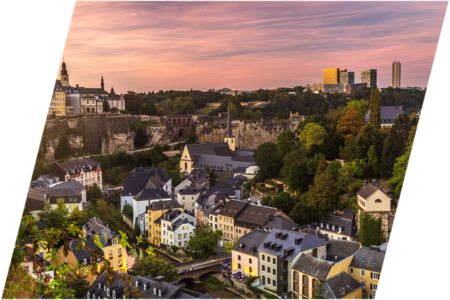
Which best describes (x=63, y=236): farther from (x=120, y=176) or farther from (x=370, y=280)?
(x=120, y=176)

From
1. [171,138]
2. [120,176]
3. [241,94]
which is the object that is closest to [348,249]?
[120,176]

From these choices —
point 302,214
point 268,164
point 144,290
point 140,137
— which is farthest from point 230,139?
point 144,290

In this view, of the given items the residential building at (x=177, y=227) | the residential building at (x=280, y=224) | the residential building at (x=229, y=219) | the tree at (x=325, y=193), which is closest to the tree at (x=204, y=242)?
the residential building at (x=177, y=227)

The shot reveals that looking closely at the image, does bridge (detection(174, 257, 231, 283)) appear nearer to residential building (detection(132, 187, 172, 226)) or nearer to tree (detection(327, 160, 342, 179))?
residential building (detection(132, 187, 172, 226))

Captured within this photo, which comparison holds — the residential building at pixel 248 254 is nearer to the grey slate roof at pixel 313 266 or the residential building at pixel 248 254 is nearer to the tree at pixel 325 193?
the grey slate roof at pixel 313 266

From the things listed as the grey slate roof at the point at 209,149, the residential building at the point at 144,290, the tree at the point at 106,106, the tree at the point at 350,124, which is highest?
the tree at the point at 106,106

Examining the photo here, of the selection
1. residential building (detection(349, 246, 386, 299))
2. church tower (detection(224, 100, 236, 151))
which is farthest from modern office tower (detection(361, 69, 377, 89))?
church tower (detection(224, 100, 236, 151))

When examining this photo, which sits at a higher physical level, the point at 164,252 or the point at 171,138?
the point at 171,138
